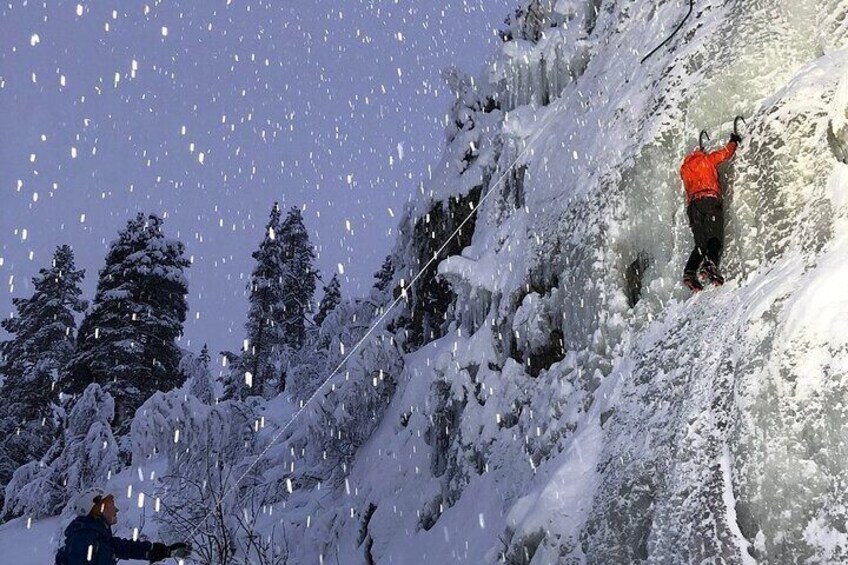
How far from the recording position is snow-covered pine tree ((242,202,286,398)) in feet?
113

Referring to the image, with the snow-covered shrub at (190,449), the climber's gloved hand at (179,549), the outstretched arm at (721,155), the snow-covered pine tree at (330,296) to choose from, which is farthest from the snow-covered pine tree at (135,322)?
the outstretched arm at (721,155)

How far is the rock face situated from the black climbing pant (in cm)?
13

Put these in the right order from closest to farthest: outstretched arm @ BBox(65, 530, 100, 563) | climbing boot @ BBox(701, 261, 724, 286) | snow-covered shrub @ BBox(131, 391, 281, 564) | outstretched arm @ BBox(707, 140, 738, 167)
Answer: outstretched arm @ BBox(65, 530, 100, 563) < climbing boot @ BBox(701, 261, 724, 286) < outstretched arm @ BBox(707, 140, 738, 167) < snow-covered shrub @ BBox(131, 391, 281, 564)

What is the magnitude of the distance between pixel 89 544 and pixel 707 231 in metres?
5.76

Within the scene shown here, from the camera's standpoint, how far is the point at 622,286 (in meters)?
8.17

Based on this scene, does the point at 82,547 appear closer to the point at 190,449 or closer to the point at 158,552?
the point at 158,552

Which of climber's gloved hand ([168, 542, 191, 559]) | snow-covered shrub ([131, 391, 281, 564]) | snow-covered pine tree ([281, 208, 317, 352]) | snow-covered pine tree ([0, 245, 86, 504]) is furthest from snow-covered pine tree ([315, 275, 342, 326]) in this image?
climber's gloved hand ([168, 542, 191, 559])

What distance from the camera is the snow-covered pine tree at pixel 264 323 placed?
3456cm

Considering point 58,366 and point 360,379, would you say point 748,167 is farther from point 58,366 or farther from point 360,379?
point 58,366

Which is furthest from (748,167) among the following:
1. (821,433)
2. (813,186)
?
(821,433)

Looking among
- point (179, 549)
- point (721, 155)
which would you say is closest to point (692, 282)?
point (721, 155)

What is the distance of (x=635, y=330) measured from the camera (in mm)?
7773

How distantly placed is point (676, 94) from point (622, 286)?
2165mm

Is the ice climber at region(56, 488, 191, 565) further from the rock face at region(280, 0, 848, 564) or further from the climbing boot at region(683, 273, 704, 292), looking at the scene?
the climbing boot at region(683, 273, 704, 292)
